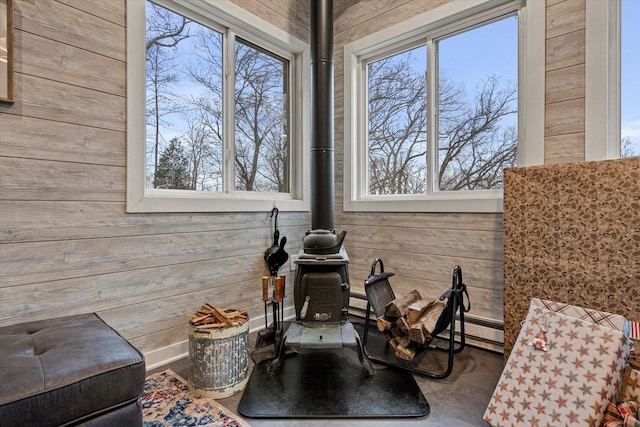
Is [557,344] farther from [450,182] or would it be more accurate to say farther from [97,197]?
[97,197]

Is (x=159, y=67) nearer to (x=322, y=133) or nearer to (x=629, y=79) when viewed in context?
(x=322, y=133)

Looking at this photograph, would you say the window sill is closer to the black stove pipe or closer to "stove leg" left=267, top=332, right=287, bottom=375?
the black stove pipe

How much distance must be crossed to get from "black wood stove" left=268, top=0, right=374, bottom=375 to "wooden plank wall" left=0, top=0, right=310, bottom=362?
76cm

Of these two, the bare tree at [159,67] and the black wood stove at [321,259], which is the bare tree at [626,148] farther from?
the bare tree at [159,67]

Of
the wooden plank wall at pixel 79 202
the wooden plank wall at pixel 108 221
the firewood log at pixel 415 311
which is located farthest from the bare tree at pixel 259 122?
the firewood log at pixel 415 311

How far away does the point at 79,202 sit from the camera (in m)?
1.77

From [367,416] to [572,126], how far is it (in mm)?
1925

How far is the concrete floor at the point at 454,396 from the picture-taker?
1537 mm

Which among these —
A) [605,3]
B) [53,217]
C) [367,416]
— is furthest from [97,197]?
[605,3]

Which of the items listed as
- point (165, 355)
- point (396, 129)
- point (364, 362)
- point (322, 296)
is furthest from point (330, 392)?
point (396, 129)

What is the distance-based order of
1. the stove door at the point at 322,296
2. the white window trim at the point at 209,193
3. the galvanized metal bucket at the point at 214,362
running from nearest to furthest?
the galvanized metal bucket at the point at 214,362 → the white window trim at the point at 209,193 → the stove door at the point at 322,296

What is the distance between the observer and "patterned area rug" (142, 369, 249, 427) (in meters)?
1.53

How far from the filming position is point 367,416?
1558 mm

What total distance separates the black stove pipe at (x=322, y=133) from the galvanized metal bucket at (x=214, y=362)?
97cm
